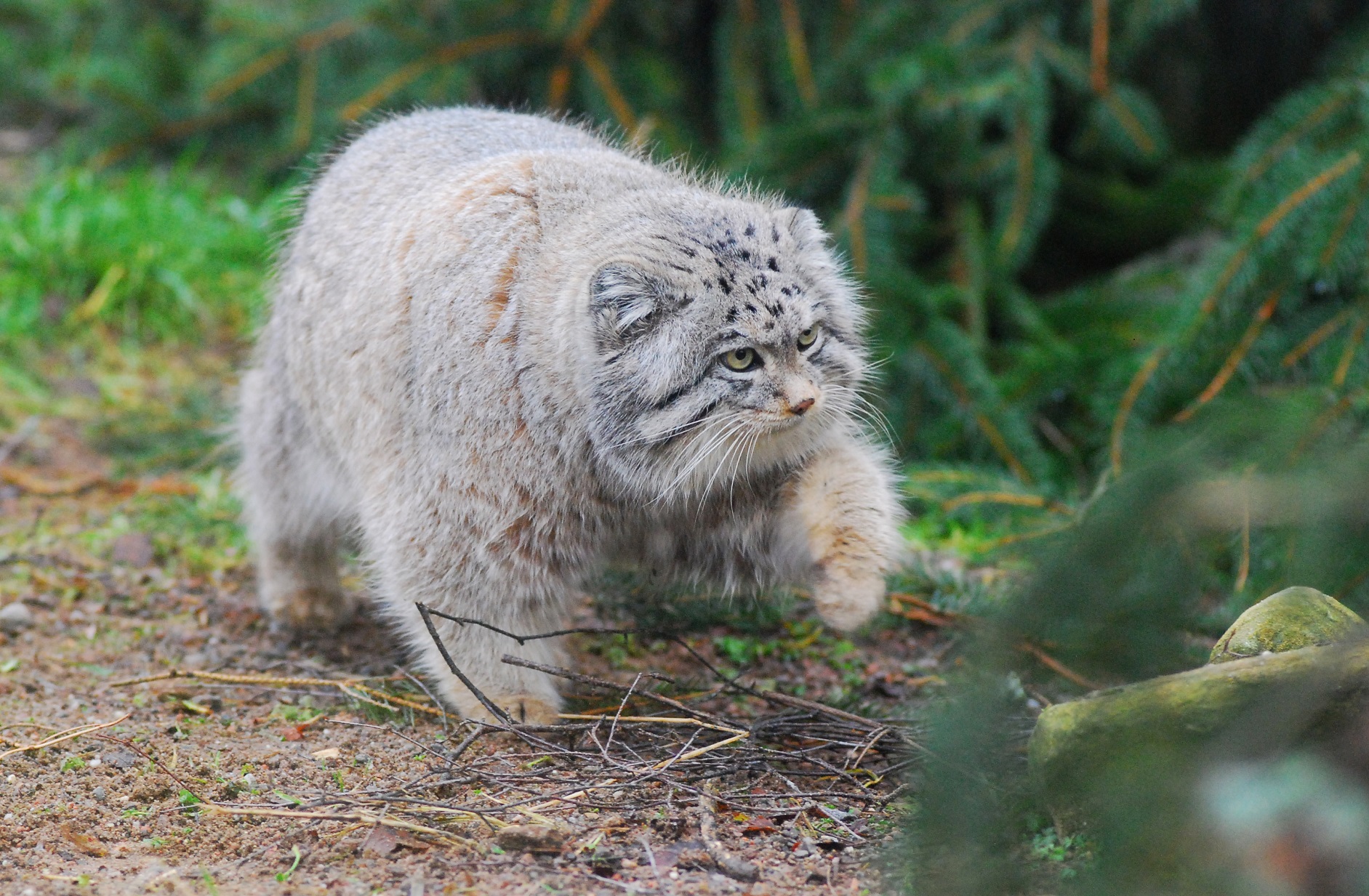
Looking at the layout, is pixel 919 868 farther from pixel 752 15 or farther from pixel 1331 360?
pixel 752 15

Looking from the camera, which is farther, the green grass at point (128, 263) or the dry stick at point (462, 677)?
the green grass at point (128, 263)

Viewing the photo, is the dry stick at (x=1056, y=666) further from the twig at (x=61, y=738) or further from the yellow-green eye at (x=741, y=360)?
the twig at (x=61, y=738)

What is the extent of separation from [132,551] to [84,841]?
93.6 inches

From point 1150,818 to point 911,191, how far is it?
4.58 metres

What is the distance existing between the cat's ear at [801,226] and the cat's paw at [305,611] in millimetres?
2403

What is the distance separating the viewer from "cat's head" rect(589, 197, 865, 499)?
11.7 ft

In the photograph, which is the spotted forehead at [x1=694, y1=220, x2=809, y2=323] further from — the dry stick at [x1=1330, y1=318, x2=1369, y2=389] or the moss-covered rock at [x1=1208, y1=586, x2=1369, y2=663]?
the dry stick at [x1=1330, y1=318, x2=1369, y2=389]

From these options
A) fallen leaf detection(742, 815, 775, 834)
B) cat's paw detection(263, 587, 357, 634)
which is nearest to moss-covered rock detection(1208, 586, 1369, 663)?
fallen leaf detection(742, 815, 775, 834)

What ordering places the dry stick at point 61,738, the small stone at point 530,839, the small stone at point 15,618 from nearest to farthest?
the small stone at point 530,839 → the dry stick at point 61,738 → the small stone at point 15,618

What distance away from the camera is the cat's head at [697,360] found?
11.7 ft

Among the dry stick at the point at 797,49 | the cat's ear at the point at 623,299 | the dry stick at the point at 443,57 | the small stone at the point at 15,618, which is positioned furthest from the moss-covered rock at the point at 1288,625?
the dry stick at the point at 443,57

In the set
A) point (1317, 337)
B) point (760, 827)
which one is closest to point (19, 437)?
point (760, 827)

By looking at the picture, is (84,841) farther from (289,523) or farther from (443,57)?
(443,57)

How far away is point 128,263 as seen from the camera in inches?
285
